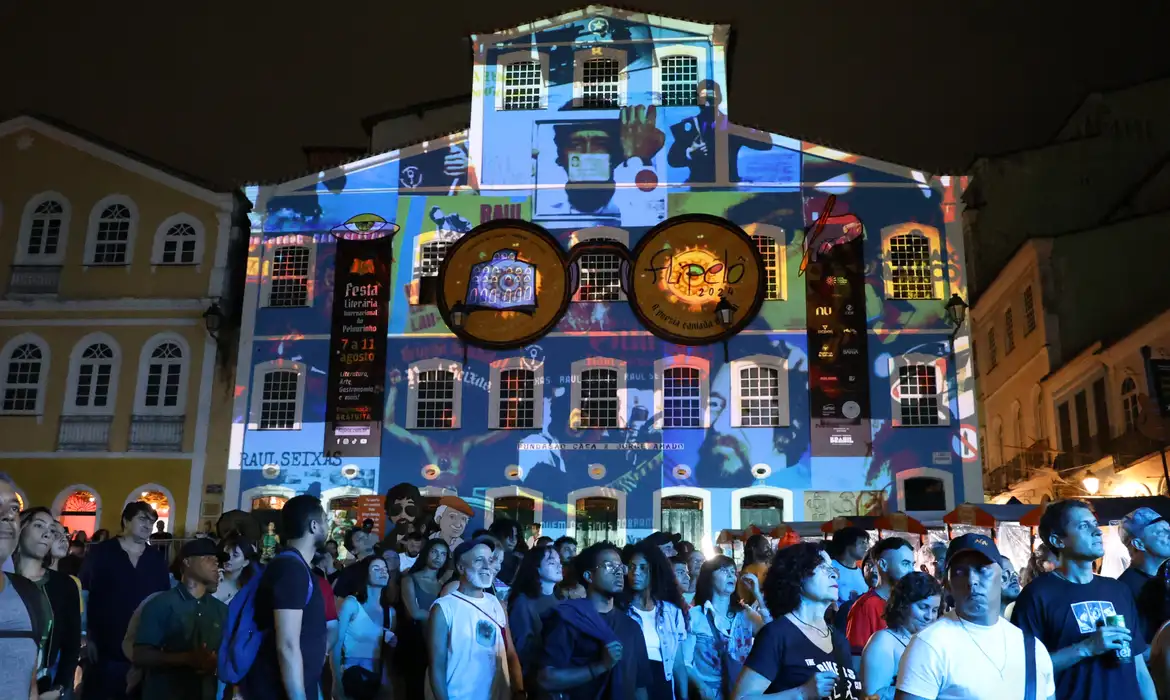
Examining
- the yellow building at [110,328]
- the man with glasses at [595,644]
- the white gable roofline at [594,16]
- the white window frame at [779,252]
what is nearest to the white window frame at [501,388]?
the white window frame at [779,252]

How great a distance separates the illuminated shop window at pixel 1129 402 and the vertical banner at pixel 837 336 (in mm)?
5914

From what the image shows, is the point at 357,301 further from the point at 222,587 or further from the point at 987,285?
the point at 987,285

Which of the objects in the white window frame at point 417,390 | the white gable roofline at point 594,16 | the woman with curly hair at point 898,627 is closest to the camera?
the woman with curly hair at point 898,627

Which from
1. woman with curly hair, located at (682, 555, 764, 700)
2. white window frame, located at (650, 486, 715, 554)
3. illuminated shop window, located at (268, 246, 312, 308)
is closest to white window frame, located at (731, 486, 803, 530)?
white window frame, located at (650, 486, 715, 554)

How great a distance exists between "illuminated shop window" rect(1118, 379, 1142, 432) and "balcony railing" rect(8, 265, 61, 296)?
1005 inches

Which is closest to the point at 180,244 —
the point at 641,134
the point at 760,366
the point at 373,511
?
the point at 373,511

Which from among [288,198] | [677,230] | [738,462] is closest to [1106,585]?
[738,462]

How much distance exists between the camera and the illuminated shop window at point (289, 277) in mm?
26016

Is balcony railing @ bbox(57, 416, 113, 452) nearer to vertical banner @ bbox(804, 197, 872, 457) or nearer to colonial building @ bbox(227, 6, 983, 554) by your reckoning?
colonial building @ bbox(227, 6, 983, 554)

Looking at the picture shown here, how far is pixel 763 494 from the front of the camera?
23.9 meters

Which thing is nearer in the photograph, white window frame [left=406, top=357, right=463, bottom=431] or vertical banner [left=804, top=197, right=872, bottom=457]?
vertical banner [left=804, top=197, right=872, bottom=457]

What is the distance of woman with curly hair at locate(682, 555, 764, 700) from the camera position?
7.66m

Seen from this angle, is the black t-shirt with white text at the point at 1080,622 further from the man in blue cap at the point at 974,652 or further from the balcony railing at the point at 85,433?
the balcony railing at the point at 85,433

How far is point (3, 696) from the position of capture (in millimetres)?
A: 5129
